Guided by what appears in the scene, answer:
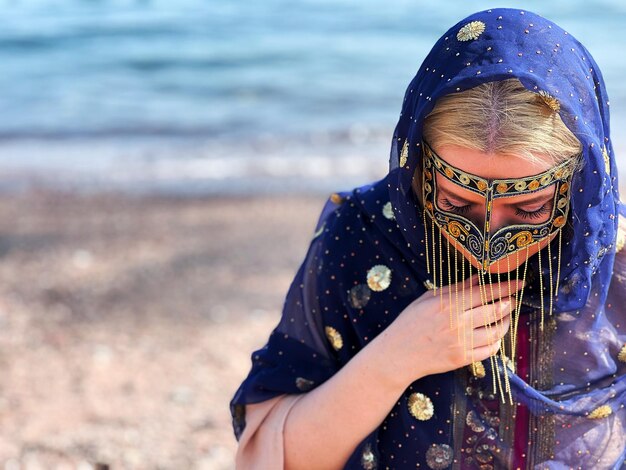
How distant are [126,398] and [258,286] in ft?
4.94

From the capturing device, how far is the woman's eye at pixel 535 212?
1879 millimetres

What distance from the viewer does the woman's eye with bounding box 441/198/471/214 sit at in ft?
6.30

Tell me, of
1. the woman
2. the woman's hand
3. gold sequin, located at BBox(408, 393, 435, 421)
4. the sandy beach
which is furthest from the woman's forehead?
the sandy beach

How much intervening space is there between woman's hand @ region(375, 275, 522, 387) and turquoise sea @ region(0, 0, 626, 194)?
592cm

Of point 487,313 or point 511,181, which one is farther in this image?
point 487,313

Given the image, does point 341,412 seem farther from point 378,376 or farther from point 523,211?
point 523,211

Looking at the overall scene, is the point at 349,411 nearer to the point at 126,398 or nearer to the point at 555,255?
the point at 555,255

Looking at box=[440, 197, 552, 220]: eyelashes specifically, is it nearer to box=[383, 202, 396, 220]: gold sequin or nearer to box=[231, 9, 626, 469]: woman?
box=[231, 9, 626, 469]: woman

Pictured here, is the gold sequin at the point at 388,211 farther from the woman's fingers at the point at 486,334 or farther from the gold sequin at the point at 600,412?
the gold sequin at the point at 600,412

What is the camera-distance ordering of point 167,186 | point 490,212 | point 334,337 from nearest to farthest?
point 490,212
point 334,337
point 167,186

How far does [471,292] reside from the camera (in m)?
1.95

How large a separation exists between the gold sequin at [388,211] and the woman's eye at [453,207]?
24 cm

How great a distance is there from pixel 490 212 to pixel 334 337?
0.54 meters

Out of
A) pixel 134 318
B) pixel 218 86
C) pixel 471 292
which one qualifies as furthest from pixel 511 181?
pixel 218 86
